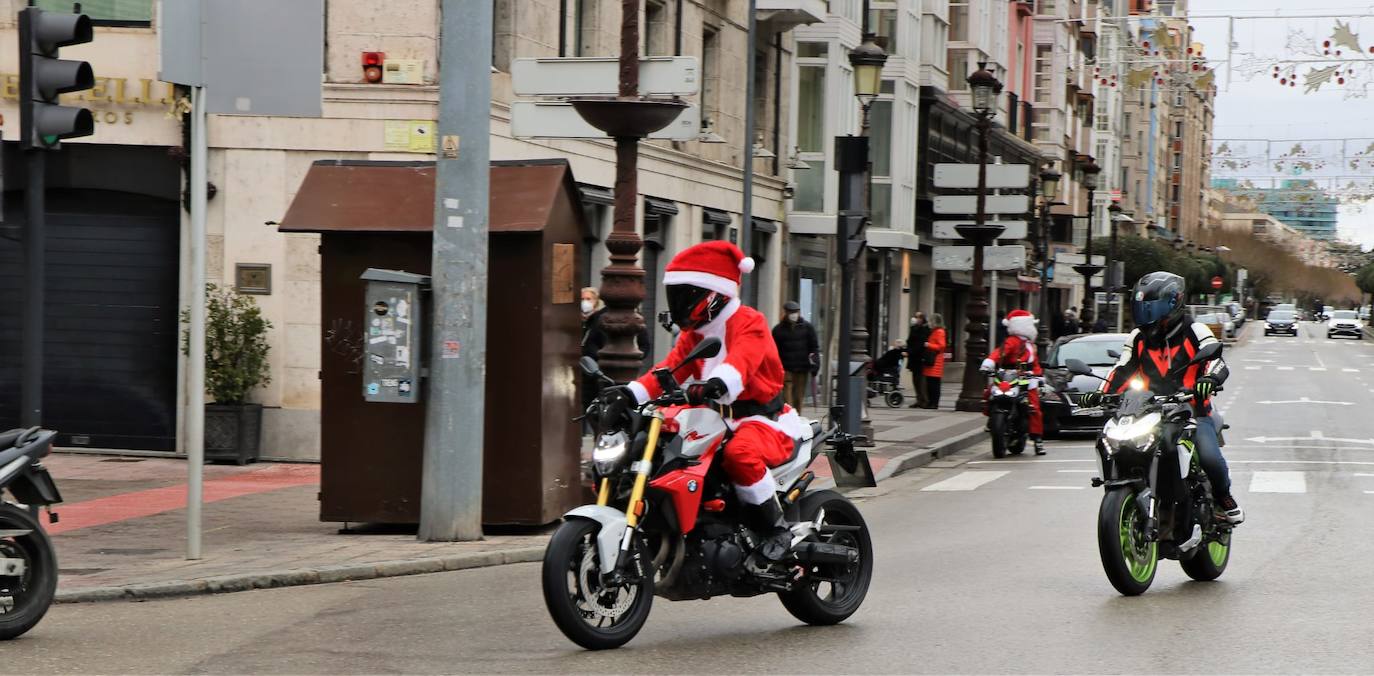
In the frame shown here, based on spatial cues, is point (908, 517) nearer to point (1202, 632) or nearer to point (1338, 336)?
point (1202, 632)

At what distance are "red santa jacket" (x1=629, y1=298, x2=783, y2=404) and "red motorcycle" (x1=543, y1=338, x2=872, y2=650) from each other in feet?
0.62

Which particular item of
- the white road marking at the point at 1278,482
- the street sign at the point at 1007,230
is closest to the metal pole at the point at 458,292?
the white road marking at the point at 1278,482

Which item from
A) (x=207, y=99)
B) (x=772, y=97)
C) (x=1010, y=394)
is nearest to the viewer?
(x=207, y=99)

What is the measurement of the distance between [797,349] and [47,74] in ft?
47.1

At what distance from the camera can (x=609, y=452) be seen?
688 cm

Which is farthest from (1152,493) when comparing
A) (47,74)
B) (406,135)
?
(406,135)

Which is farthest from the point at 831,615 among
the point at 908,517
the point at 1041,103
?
the point at 1041,103

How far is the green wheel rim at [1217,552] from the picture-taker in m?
9.52

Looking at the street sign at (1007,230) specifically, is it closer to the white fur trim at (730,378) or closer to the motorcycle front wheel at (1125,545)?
the motorcycle front wheel at (1125,545)

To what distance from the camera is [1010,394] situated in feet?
66.4

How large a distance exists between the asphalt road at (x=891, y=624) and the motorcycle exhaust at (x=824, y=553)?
0.33 meters

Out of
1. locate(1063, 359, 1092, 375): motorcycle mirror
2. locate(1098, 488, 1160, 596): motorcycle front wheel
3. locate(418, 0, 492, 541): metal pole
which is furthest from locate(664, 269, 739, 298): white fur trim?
locate(418, 0, 492, 541): metal pole

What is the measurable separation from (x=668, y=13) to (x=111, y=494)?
12.9 meters

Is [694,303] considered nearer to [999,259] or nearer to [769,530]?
[769,530]
